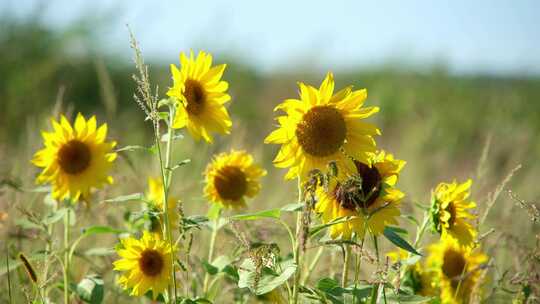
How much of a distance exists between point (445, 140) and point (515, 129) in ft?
2.78

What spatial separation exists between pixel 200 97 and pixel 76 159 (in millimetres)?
435

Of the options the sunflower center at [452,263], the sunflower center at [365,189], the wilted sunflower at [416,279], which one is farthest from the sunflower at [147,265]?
the sunflower center at [452,263]

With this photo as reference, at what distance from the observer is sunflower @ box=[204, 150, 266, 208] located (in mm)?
1740

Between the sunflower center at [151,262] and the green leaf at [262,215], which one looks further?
the sunflower center at [151,262]

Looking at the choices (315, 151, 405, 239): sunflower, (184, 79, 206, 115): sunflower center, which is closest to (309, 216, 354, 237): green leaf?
(315, 151, 405, 239): sunflower

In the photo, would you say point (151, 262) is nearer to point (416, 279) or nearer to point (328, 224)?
point (328, 224)

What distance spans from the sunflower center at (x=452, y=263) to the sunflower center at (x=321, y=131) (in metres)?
0.63

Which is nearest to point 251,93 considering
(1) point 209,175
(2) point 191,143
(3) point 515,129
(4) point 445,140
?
(4) point 445,140

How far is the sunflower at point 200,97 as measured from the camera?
145 cm

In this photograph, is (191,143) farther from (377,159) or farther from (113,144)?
(377,159)

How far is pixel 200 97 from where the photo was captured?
5.06 ft

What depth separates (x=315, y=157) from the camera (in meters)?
Answer: 1.39

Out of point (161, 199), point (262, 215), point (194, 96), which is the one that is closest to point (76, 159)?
point (161, 199)

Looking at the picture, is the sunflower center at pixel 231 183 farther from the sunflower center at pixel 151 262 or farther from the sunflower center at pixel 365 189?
the sunflower center at pixel 365 189
